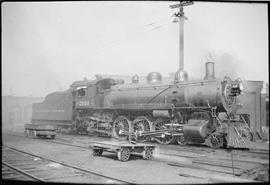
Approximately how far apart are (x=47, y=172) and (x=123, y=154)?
2.88m

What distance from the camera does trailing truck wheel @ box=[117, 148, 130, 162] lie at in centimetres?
1022

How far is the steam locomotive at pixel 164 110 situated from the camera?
12823mm

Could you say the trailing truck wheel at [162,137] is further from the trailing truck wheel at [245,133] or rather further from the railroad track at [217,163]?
the trailing truck wheel at [245,133]

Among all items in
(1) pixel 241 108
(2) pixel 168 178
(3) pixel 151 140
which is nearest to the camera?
(2) pixel 168 178

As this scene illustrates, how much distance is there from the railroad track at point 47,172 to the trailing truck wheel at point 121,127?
588 centimetres

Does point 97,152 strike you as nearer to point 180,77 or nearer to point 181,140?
point 181,140

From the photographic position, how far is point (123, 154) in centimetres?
1035

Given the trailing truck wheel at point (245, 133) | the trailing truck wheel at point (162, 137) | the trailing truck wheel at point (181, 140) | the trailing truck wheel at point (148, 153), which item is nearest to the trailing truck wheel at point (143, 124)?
the trailing truck wheel at point (162, 137)

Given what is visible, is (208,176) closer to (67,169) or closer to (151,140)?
(67,169)

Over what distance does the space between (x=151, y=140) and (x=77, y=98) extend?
23.7ft

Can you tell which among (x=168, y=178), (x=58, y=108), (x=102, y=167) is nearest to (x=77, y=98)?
(x=58, y=108)

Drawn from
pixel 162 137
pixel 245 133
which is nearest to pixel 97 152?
pixel 162 137

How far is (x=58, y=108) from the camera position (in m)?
22.0

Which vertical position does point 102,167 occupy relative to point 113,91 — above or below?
below
